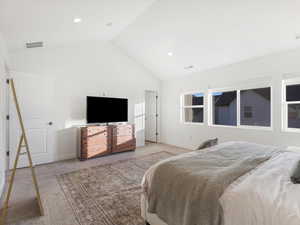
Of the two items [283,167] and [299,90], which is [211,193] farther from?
[299,90]

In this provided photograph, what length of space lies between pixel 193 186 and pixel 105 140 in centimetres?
358

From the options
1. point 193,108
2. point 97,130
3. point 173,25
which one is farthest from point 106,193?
point 193,108

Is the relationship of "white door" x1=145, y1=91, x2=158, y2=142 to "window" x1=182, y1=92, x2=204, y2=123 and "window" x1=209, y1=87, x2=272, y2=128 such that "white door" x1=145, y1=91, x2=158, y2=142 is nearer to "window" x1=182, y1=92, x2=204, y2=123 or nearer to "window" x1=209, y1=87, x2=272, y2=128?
"window" x1=182, y1=92, x2=204, y2=123

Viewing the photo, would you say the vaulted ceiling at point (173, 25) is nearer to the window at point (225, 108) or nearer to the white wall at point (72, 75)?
the white wall at point (72, 75)

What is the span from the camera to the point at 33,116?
3.78m

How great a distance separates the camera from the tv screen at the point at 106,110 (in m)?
4.41

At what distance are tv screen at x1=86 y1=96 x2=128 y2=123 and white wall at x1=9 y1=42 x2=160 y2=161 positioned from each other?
334 mm

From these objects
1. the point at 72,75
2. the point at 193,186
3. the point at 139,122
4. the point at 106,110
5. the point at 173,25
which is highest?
the point at 173,25

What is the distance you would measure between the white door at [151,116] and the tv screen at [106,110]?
1.80m

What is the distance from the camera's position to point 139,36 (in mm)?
4445

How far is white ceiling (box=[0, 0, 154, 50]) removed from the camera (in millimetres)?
2285

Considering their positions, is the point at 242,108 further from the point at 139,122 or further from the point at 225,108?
the point at 139,122

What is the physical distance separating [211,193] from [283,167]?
0.91 meters

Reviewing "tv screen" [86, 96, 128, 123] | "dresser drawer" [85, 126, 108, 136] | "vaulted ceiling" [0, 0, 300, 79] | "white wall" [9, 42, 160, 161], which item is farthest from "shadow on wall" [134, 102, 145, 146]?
"vaulted ceiling" [0, 0, 300, 79]
